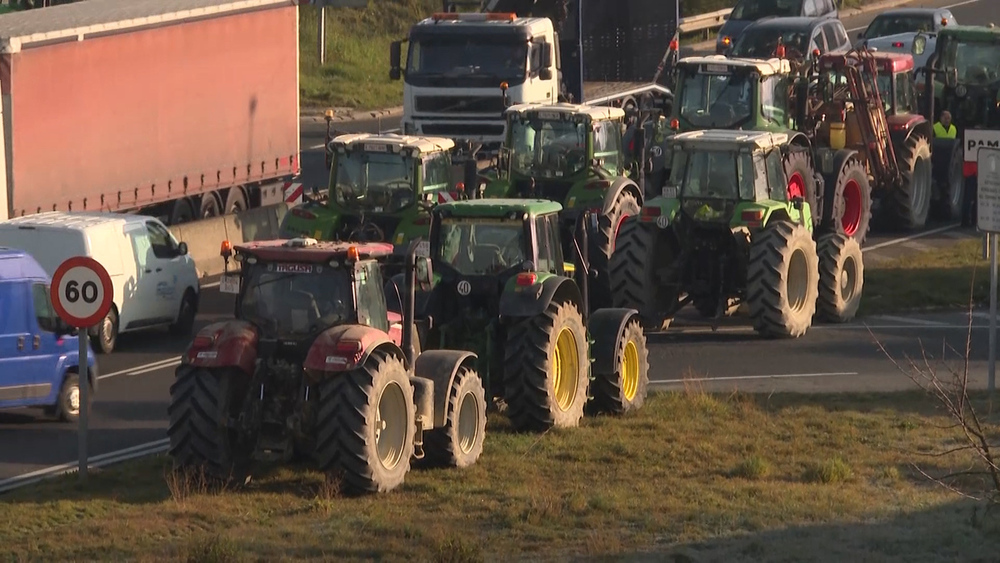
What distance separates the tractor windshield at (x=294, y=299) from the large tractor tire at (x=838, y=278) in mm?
10168

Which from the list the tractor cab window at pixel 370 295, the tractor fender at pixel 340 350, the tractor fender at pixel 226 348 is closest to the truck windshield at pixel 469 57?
the tractor cab window at pixel 370 295

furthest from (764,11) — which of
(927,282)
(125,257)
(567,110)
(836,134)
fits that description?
(125,257)

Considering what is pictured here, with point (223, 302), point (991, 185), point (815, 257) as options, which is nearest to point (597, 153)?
point (815, 257)

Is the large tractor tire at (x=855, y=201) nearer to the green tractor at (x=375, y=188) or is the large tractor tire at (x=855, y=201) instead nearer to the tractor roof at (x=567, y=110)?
the tractor roof at (x=567, y=110)

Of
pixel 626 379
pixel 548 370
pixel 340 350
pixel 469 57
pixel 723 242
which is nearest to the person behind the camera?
pixel 340 350

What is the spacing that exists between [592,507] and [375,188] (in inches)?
396

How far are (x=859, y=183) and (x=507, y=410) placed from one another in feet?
38.5

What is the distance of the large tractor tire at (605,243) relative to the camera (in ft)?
78.7

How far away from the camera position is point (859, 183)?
28.4 m

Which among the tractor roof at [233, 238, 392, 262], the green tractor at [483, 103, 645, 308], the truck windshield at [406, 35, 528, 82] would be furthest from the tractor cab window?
the truck windshield at [406, 35, 528, 82]

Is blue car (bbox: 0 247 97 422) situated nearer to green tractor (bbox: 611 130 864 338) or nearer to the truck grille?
green tractor (bbox: 611 130 864 338)

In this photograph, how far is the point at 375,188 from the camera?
80.5ft

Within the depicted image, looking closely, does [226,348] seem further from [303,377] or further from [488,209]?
[488,209]

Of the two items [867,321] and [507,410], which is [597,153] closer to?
[867,321]
